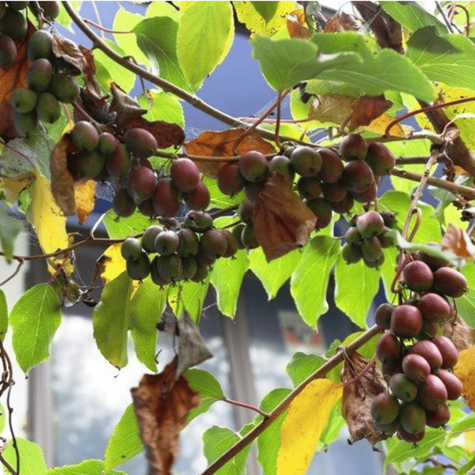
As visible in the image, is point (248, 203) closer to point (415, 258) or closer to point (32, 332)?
point (415, 258)

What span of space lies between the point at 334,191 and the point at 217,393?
0.24m

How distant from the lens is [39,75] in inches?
14.5

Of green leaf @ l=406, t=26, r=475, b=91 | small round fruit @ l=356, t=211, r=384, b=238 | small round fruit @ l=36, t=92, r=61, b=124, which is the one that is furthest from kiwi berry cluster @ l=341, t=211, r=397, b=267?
small round fruit @ l=36, t=92, r=61, b=124

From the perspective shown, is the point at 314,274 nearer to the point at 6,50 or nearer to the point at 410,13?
the point at 410,13

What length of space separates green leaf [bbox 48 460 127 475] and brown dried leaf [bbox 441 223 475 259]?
1.27 feet

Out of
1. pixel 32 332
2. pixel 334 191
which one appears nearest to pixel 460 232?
pixel 334 191

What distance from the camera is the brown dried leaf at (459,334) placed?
55cm

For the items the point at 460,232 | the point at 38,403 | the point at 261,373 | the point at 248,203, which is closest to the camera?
the point at 460,232

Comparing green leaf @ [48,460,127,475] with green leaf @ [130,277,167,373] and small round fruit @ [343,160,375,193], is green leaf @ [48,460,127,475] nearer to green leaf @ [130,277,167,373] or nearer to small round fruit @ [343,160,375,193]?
green leaf @ [130,277,167,373]

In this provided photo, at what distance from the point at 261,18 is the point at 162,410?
426 millimetres

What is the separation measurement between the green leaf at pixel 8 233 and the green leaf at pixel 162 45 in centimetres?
21

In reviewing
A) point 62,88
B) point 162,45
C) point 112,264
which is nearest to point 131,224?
point 112,264

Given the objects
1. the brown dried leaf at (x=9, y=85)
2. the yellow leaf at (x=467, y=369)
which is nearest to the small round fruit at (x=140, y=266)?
the brown dried leaf at (x=9, y=85)

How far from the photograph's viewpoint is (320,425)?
54cm
